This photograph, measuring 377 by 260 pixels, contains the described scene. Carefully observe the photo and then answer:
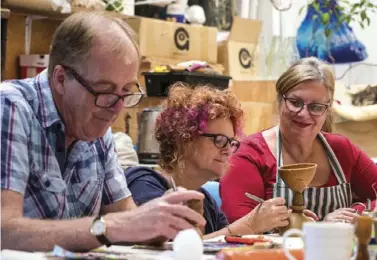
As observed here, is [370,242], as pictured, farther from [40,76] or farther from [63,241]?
[40,76]

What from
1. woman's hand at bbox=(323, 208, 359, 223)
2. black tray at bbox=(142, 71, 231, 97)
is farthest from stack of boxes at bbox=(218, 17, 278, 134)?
woman's hand at bbox=(323, 208, 359, 223)

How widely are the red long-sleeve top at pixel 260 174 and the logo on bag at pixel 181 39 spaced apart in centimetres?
228

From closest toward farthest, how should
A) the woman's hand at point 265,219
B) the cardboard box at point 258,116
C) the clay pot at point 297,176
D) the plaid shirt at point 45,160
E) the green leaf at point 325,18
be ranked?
1. the plaid shirt at point 45,160
2. the clay pot at point 297,176
3. the woman's hand at point 265,219
4. the cardboard box at point 258,116
5. the green leaf at point 325,18

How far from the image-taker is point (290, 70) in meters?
3.27

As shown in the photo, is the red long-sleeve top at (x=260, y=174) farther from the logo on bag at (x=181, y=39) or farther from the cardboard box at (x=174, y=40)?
the logo on bag at (x=181, y=39)

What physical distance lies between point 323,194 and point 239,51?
2.92m

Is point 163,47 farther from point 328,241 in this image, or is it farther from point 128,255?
point 328,241

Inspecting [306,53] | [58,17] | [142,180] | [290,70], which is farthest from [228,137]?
[306,53]

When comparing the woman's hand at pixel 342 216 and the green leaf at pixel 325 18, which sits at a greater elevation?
the green leaf at pixel 325 18

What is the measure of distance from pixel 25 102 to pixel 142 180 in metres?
0.66

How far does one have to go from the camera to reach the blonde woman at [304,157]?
10.1 ft

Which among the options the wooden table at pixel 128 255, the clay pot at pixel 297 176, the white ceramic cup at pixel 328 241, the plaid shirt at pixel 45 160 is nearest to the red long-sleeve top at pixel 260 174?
the clay pot at pixel 297 176

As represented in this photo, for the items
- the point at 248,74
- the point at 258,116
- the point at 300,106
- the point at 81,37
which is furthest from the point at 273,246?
the point at 248,74

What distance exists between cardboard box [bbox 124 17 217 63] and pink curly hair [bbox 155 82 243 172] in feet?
8.30
